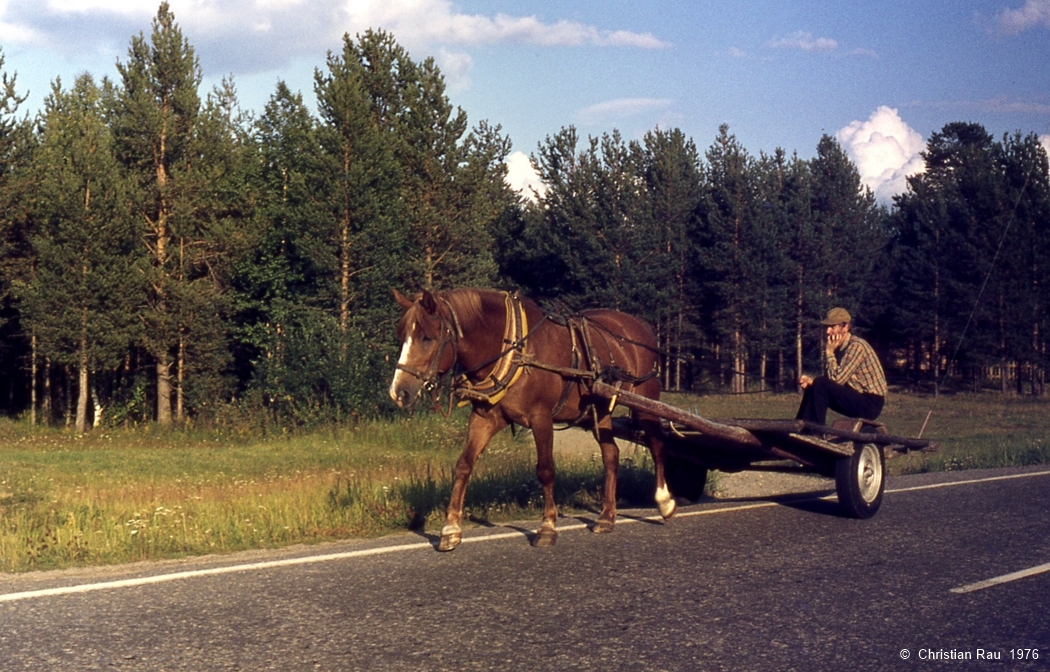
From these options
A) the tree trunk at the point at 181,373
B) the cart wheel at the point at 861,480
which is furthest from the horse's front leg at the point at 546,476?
the tree trunk at the point at 181,373

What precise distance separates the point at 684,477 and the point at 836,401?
5.96 ft

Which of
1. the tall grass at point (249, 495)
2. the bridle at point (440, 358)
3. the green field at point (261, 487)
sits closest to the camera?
the bridle at point (440, 358)

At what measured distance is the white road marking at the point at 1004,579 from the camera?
6273mm

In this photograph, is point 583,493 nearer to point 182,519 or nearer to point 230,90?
point 182,519

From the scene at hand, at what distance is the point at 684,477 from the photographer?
1053 centimetres

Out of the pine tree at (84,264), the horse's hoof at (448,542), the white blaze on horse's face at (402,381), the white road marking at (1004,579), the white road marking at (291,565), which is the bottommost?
the white road marking at (291,565)

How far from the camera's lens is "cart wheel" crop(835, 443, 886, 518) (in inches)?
350

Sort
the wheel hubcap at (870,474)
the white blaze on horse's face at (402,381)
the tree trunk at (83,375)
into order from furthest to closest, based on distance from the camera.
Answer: the tree trunk at (83,375) < the wheel hubcap at (870,474) < the white blaze on horse's face at (402,381)

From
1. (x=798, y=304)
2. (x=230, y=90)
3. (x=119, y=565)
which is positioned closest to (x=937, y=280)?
(x=798, y=304)

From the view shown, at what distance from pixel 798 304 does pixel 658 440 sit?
45.2m

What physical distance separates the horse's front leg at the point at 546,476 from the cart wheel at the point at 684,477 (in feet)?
8.40

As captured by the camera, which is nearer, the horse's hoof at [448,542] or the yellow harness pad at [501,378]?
the horse's hoof at [448,542]

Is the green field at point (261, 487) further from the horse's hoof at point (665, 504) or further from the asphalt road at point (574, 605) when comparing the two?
the horse's hoof at point (665, 504)

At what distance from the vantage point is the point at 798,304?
173 ft
